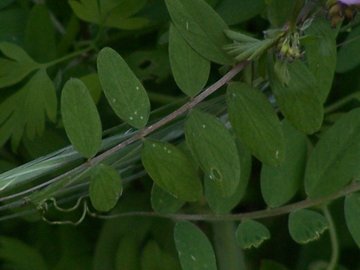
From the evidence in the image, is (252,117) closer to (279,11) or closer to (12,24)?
(279,11)

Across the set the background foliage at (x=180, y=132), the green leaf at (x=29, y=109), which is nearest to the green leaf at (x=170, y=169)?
the background foliage at (x=180, y=132)

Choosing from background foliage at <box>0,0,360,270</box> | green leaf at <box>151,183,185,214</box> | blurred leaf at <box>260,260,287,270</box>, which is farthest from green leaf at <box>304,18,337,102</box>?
blurred leaf at <box>260,260,287,270</box>

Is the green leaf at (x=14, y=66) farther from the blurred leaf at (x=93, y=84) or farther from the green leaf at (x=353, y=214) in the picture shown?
the green leaf at (x=353, y=214)

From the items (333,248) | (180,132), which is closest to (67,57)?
(180,132)

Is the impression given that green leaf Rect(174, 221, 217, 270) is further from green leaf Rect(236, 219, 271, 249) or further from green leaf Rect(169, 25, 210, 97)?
green leaf Rect(169, 25, 210, 97)

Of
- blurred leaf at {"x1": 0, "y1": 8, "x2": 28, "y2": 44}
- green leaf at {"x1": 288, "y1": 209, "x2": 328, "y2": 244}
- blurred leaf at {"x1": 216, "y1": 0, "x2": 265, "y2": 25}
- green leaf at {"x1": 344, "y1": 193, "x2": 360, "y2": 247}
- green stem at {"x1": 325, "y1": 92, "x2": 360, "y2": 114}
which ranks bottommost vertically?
green leaf at {"x1": 344, "y1": 193, "x2": 360, "y2": 247}

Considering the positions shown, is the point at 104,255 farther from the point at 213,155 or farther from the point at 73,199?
the point at 213,155
